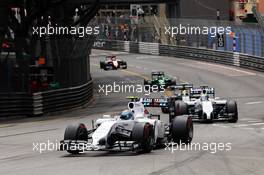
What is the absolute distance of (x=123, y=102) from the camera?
3572cm

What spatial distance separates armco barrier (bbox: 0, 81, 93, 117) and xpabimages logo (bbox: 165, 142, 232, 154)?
44.0 ft

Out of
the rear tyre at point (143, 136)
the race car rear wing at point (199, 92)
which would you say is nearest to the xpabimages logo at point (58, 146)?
the rear tyre at point (143, 136)

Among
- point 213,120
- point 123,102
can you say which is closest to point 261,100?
point 123,102

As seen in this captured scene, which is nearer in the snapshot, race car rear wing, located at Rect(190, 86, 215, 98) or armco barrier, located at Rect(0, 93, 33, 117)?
race car rear wing, located at Rect(190, 86, 215, 98)

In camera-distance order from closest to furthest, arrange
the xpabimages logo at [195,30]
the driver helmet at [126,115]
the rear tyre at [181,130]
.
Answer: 1. the driver helmet at [126,115]
2. the rear tyre at [181,130]
3. the xpabimages logo at [195,30]

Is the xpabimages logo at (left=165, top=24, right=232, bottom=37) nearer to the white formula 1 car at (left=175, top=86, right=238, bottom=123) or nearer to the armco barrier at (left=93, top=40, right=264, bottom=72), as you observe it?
the armco barrier at (left=93, top=40, right=264, bottom=72)

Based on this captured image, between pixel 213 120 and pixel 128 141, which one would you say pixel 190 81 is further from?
pixel 128 141

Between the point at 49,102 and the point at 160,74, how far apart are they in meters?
9.96

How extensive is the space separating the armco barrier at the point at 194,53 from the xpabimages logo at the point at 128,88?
36.6ft

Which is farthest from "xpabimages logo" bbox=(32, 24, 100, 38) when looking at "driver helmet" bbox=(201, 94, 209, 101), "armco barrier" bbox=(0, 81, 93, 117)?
"driver helmet" bbox=(201, 94, 209, 101)

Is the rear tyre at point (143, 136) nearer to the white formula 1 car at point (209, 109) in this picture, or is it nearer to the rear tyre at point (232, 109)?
the white formula 1 car at point (209, 109)

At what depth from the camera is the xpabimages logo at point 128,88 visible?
3926 centimetres

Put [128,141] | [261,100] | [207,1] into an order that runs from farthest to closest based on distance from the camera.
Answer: [207,1] < [261,100] < [128,141]

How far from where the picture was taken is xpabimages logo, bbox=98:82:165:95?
129 feet
